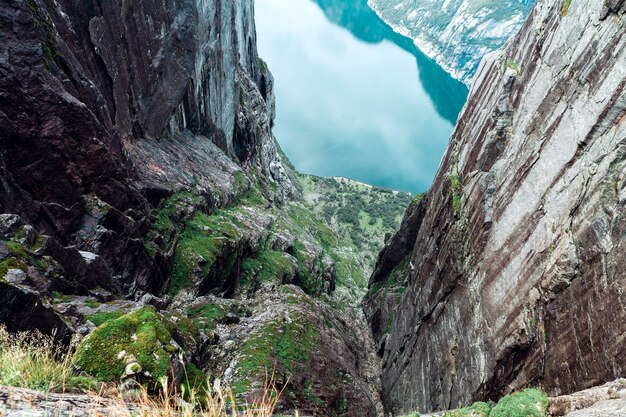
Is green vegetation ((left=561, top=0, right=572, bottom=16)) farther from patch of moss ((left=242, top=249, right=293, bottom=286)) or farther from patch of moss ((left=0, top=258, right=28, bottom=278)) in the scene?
patch of moss ((left=242, top=249, right=293, bottom=286))

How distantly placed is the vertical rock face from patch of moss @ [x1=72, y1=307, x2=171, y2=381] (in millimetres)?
9606

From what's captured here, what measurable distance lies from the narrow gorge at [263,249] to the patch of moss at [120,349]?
1.7 inches

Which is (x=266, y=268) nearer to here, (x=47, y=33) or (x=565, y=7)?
(x=47, y=33)

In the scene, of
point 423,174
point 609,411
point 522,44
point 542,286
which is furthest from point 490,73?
point 423,174

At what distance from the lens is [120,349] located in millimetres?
9633

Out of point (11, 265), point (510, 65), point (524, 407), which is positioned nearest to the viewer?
point (524, 407)

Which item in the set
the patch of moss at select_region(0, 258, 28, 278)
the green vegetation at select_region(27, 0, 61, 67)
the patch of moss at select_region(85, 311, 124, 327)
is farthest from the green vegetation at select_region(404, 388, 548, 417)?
the green vegetation at select_region(27, 0, 61, 67)

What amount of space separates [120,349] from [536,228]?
14654 millimetres

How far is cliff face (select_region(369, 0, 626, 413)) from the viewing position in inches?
472

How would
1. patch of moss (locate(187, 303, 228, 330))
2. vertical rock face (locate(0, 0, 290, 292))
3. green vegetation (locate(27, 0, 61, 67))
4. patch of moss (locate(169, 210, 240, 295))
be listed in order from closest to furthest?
vertical rock face (locate(0, 0, 290, 292)), green vegetation (locate(27, 0, 61, 67)), patch of moss (locate(187, 303, 228, 330)), patch of moss (locate(169, 210, 240, 295))

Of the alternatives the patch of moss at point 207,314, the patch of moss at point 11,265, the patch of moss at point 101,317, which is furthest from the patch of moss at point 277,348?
the patch of moss at point 11,265

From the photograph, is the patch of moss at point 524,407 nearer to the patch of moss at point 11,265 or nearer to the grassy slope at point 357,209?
the patch of moss at point 11,265

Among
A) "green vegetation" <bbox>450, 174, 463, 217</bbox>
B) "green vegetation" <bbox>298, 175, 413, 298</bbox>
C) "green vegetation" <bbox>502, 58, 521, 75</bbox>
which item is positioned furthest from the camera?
"green vegetation" <bbox>298, 175, 413, 298</bbox>

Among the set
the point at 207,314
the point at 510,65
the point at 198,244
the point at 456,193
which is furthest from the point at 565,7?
the point at 198,244
